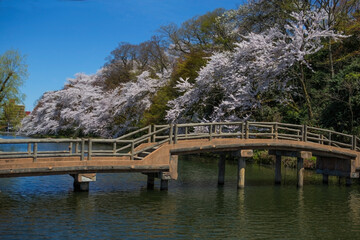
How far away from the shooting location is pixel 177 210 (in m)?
16.3

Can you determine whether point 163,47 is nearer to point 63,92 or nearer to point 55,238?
point 63,92

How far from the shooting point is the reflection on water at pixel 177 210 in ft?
43.6

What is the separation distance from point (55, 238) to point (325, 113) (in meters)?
21.2

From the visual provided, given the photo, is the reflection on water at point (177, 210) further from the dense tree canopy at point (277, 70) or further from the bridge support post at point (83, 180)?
the dense tree canopy at point (277, 70)

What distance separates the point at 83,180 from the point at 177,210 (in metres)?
4.07

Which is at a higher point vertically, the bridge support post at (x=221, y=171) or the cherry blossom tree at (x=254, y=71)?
the cherry blossom tree at (x=254, y=71)

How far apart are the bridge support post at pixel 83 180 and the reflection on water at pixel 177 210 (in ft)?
1.05

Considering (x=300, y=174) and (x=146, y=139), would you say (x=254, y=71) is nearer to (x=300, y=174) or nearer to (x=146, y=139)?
(x=300, y=174)

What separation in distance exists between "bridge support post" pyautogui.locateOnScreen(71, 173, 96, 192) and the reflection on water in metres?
0.32

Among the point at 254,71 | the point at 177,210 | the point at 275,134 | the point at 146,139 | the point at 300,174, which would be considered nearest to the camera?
the point at 177,210

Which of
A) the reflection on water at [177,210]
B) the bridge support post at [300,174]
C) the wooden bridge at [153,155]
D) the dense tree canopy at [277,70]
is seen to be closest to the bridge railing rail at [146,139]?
the wooden bridge at [153,155]

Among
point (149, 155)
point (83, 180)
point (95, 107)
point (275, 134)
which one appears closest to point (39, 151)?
point (83, 180)

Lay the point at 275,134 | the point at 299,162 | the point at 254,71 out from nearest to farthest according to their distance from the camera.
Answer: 1. the point at 275,134
2. the point at 299,162
3. the point at 254,71

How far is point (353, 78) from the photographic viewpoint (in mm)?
26641
